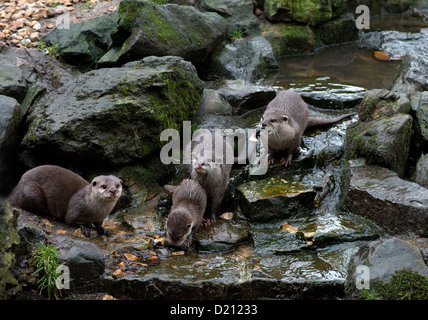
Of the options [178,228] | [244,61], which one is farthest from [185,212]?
[244,61]

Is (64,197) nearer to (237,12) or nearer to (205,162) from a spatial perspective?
(205,162)

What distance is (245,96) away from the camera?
6730 mm

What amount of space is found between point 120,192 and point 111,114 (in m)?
1.03

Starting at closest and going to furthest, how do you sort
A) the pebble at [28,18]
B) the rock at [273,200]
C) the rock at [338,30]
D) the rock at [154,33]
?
the rock at [273,200] < the rock at [154,33] < the pebble at [28,18] < the rock at [338,30]

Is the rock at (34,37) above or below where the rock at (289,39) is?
above

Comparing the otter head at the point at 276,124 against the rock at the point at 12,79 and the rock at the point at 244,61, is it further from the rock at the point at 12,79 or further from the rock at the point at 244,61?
A: the rock at the point at 12,79

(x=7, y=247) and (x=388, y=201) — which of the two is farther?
(x=388, y=201)

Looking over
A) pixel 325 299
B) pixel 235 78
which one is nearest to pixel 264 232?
pixel 325 299

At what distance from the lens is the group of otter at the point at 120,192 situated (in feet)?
14.2

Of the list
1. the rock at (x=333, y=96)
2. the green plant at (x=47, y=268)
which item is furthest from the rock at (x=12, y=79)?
the rock at (x=333, y=96)

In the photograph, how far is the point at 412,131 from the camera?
5312 mm

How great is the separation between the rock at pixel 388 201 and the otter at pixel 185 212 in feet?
4.73

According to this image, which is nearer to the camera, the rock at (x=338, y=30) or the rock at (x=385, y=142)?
the rock at (x=385, y=142)

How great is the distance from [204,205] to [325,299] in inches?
59.4
